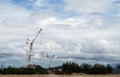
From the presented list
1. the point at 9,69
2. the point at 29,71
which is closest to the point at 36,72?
the point at 29,71

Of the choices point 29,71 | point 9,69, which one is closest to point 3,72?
point 9,69

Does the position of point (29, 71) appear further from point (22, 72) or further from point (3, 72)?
point (3, 72)

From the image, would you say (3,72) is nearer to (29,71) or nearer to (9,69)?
(9,69)

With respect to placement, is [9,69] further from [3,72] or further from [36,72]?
[36,72]

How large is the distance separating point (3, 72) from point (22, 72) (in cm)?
1284

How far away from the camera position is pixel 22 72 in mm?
194750

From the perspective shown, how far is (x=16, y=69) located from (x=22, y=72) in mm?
6914

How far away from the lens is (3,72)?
638 feet

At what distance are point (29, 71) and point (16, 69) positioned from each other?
936 centimetres

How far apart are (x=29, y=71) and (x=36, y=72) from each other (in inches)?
195

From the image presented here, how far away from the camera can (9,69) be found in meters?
198

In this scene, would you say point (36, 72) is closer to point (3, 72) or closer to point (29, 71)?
point (29, 71)

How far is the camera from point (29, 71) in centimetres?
19812

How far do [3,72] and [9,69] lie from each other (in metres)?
5.39
